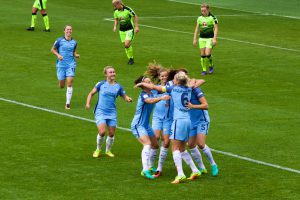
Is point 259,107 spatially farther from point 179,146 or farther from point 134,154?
point 179,146

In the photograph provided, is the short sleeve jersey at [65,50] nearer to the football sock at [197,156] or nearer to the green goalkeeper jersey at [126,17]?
the green goalkeeper jersey at [126,17]

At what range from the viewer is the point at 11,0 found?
192 feet

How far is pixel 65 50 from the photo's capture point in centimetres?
2956

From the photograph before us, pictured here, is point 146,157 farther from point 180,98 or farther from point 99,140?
point 99,140

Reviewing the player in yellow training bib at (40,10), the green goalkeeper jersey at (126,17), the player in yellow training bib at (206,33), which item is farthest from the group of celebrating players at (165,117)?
the player in yellow training bib at (40,10)

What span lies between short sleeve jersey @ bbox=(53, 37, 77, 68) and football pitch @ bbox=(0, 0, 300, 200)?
1.39 m

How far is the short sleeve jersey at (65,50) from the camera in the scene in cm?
2950

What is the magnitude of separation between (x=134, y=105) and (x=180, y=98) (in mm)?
10598

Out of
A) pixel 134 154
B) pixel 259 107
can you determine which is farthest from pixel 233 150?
pixel 259 107

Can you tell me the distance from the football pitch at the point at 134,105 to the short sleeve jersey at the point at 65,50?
139 centimetres

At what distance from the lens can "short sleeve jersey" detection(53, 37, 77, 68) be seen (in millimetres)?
29500

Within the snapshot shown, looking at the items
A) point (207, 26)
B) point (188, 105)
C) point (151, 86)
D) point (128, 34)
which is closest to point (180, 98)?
point (188, 105)

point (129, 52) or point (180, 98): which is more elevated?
point (180, 98)

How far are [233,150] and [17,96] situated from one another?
10.6 metres
